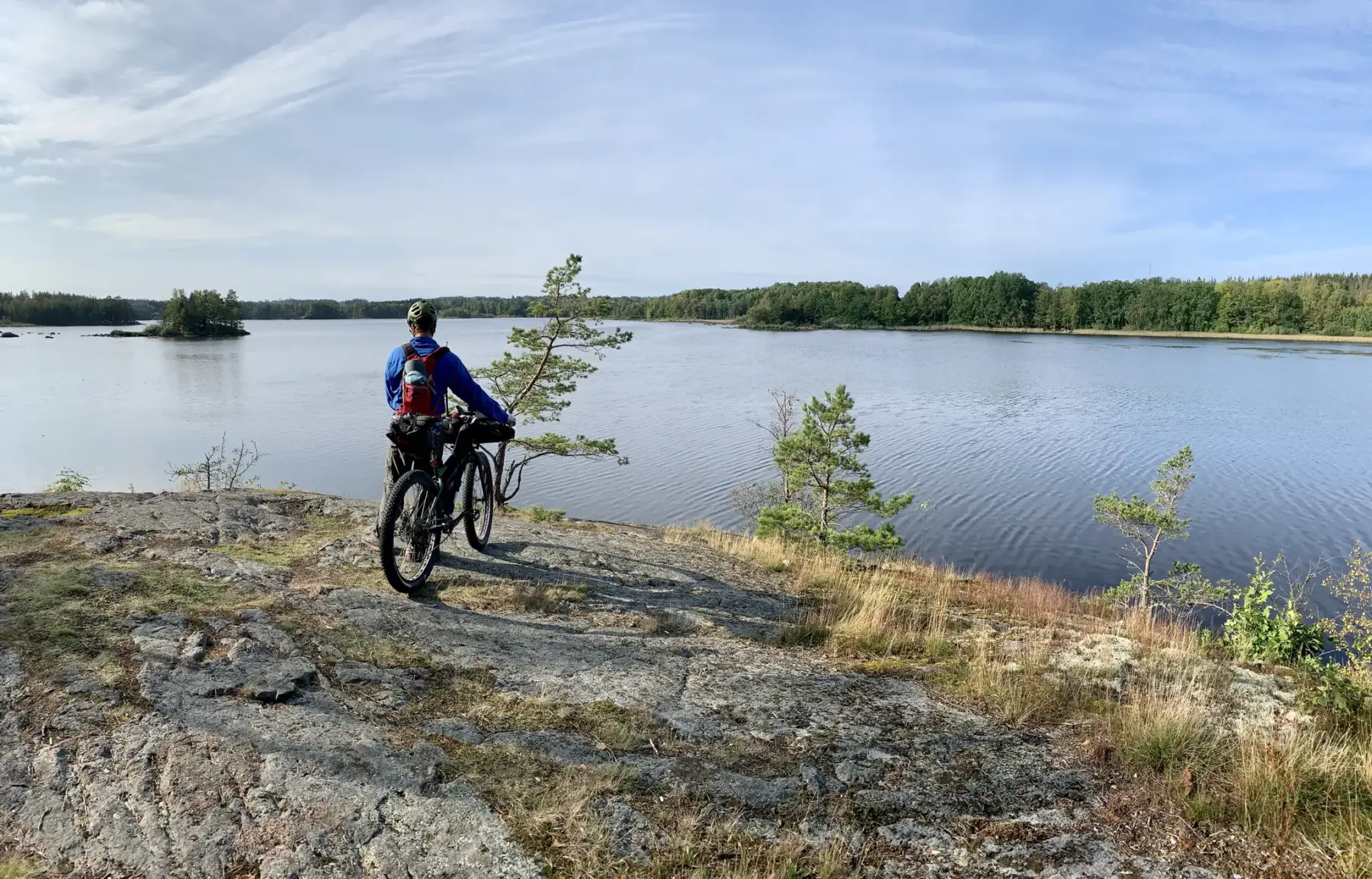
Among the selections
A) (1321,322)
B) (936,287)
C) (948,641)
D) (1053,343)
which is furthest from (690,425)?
(936,287)

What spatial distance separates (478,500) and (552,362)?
38.9 feet

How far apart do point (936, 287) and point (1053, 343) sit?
55260mm

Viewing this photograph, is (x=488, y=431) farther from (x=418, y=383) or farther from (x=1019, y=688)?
(x=1019, y=688)

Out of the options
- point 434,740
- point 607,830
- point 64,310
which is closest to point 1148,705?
point 607,830

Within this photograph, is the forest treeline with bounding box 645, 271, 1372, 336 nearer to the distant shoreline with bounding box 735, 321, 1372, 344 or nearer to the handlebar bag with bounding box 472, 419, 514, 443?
the distant shoreline with bounding box 735, 321, 1372, 344

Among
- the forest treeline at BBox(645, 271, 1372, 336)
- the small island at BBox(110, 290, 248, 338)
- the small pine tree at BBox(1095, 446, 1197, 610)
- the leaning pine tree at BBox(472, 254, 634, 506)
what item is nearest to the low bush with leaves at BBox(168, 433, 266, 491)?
the leaning pine tree at BBox(472, 254, 634, 506)

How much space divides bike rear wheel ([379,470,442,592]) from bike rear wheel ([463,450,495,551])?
0.60 m

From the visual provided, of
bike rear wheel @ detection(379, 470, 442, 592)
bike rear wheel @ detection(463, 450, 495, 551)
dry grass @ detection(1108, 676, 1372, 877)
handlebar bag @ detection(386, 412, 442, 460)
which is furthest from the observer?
bike rear wheel @ detection(463, 450, 495, 551)

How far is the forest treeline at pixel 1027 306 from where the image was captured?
115875 millimetres

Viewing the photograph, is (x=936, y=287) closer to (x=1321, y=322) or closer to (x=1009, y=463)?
(x=1321, y=322)

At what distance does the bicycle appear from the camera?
5.45m

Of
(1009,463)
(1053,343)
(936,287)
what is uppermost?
(936,287)

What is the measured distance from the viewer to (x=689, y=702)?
4199 millimetres

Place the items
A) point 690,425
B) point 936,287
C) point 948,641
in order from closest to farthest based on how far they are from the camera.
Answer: point 948,641
point 690,425
point 936,287
